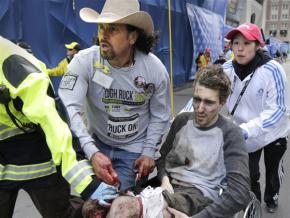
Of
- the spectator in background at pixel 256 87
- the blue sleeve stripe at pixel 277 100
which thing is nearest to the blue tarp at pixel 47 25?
the spectator in background at pixel 256 87

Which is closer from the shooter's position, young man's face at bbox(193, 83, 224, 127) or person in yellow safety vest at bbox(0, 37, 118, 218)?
person in yellow safety vest at bbox(0, 37, 118, 218)

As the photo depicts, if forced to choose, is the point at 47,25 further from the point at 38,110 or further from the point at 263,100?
the point at 38,110

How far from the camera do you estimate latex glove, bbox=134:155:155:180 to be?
2498 millimetres

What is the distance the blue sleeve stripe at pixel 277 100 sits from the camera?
2.87 metres

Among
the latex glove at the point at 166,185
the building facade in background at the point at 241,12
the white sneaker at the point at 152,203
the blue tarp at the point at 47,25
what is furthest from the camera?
the building facade in background at the point at 241,12

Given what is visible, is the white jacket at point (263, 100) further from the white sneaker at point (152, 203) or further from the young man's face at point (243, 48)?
the white sneaker at point (152, 203)

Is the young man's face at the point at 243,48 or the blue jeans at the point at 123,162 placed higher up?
the young man's face at the point at 243,48

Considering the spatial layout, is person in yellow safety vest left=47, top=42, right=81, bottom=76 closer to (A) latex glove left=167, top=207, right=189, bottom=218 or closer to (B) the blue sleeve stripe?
(B) the blue sleeve stripe

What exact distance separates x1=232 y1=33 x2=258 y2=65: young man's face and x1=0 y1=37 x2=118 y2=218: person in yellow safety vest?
57.5 inches

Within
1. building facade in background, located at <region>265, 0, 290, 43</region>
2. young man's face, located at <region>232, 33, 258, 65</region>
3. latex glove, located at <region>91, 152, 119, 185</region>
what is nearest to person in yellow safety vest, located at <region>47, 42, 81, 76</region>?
young man's face, located at <region>232, 33, 258, 65</region>

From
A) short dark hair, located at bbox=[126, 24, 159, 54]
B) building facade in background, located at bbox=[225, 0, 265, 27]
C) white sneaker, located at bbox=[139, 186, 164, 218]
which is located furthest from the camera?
building facade in background, located at bbox=[225, 0, 265, 27]

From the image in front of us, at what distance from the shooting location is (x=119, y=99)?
249 cm

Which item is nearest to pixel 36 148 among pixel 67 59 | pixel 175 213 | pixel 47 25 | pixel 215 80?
pixel 175 213

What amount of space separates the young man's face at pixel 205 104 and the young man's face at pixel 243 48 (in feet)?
2.66
